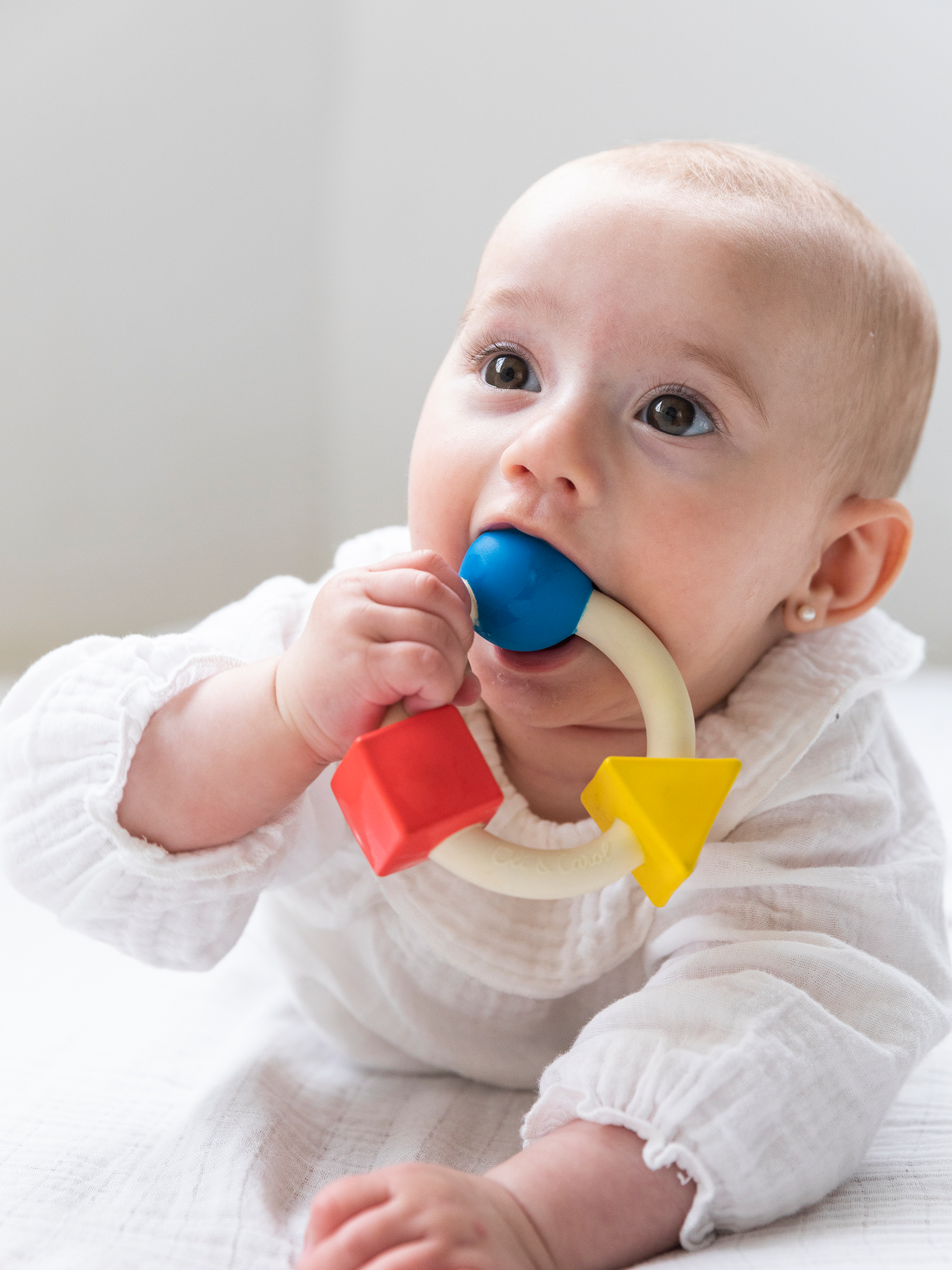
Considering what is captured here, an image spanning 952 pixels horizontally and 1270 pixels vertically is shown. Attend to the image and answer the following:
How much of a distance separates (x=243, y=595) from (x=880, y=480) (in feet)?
3.34

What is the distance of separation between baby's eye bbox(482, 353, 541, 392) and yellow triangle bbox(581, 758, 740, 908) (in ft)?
0.73

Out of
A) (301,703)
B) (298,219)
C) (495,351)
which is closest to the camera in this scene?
(301,703)

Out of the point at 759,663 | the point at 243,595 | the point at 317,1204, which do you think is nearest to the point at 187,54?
the point at 243,595

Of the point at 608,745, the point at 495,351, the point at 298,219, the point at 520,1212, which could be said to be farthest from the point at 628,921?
the point at 298,219

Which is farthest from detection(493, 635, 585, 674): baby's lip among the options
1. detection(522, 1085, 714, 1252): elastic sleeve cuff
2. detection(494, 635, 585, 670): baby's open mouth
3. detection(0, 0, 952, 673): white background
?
detection(0, 0, 952, 673): white background

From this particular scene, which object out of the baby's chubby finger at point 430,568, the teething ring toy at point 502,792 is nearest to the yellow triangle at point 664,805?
the teething ring toy at point 502,792

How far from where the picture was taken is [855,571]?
0.80 metres

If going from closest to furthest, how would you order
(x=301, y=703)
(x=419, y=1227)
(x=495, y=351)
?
(x=419, y=1227) → (x=301, y=703) → (x=495, y=351)

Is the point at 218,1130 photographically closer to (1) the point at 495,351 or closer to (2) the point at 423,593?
(2) the point at 423,593

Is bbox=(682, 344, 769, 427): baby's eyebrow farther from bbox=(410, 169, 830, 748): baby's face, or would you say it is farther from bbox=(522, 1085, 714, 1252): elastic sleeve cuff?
bbox=(522, 1085, 714, 1252): elastic sleeve cuff

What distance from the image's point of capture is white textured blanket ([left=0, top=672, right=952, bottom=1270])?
1.81ft

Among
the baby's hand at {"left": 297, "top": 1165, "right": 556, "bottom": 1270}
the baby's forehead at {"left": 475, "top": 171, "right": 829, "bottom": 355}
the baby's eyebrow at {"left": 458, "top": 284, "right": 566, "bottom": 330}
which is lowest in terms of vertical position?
the baby's hand at {"left": 297, "top": 1165, "right": 556, "bottom": 1270}

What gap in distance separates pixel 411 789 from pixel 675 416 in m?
0.26

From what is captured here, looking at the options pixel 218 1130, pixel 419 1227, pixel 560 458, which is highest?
pixel 560 458
